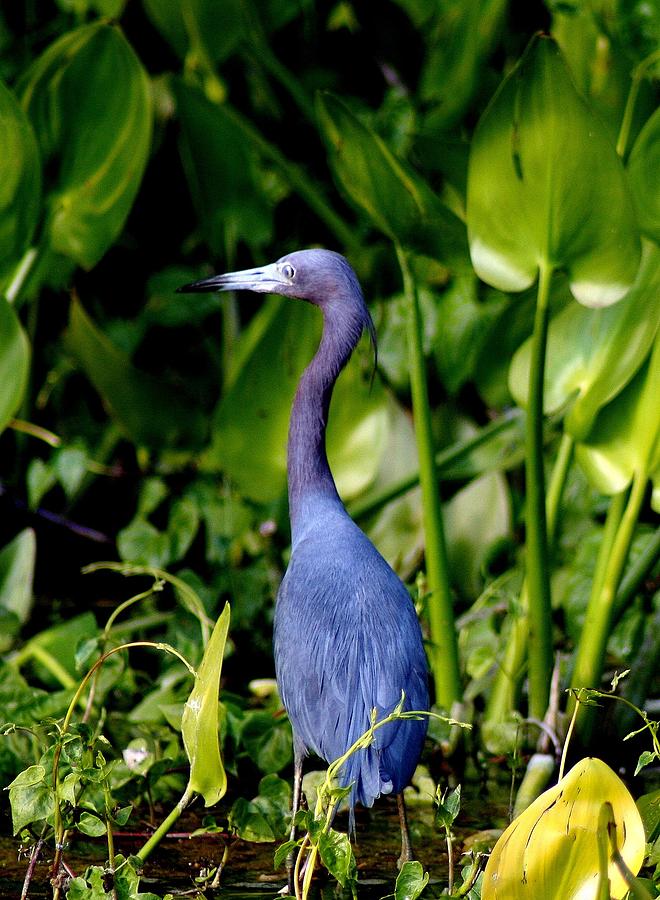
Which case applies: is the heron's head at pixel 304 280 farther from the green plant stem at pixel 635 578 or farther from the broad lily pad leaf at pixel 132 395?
the green plant stem at pixel 635 578

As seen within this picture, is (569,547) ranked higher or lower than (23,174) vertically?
lower

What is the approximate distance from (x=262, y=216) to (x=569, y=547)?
149 cm

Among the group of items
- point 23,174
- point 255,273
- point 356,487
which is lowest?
point 356,487

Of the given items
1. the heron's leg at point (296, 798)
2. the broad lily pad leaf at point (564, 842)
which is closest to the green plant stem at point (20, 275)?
the heron's leg at point (296, 798)

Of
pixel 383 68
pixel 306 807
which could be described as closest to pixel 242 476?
pixel 306 807

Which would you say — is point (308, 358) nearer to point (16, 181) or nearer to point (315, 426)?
point (315, 426)

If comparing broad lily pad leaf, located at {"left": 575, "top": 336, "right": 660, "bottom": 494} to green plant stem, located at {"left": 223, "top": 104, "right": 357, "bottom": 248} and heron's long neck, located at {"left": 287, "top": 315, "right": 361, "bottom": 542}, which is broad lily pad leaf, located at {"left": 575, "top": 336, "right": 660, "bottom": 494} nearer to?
heron's long neck, located at {"left": 287, "top": 315, "right": 361, "bottom": 542}

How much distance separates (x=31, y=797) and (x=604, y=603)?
4.72 ft

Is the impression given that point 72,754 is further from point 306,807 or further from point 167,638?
point 167,638

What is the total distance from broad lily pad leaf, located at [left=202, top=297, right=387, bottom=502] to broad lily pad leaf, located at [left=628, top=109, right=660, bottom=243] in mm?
817

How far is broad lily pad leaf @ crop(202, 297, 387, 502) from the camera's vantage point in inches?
122

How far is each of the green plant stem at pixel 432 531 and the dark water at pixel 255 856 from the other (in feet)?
1.00

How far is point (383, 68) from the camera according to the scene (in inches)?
183

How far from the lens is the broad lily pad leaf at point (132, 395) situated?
11.2ft
